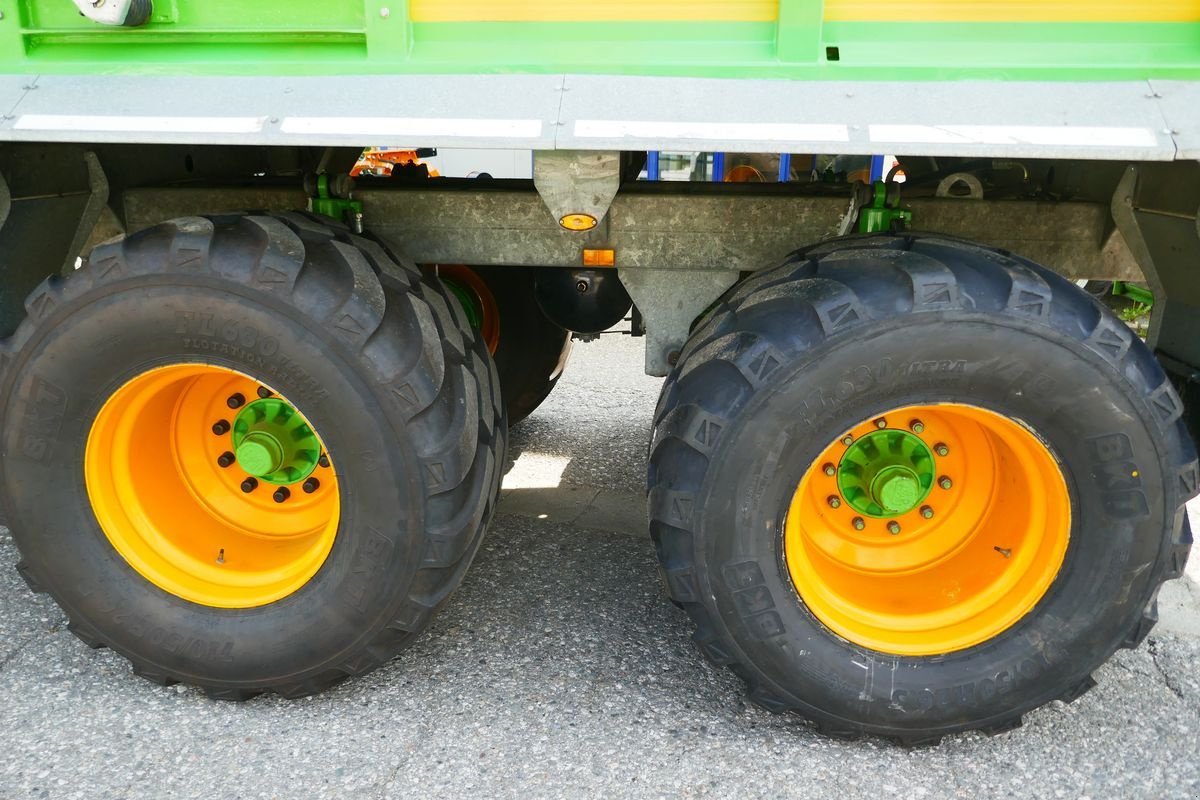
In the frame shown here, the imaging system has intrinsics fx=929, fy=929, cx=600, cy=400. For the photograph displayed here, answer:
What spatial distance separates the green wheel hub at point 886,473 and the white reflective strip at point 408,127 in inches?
50.3

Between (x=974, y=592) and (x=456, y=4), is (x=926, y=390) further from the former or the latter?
(x=456, y=4)

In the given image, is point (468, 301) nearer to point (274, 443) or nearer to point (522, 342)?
point (522, 342)

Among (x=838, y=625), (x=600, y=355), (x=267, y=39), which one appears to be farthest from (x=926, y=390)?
(x=600, y=355)

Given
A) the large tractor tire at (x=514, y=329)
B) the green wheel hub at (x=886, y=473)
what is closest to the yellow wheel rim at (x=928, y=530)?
the green wheel hub at (x=886, y=473)

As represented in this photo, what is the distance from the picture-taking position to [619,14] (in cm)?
203

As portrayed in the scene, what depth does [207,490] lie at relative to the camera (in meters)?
2.82

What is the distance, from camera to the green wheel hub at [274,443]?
260 cm

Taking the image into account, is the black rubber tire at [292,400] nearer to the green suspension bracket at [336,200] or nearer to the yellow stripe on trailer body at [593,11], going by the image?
the green suspension bracket at [336,200]

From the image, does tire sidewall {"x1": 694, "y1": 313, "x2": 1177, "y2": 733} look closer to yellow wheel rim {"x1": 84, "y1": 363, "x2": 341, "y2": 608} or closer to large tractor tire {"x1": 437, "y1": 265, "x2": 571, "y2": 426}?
yellow wheel rim {"x1": 84, "y1": 363, "x2": 341, "y2": 608}

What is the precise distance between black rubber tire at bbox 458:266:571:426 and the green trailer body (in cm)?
113

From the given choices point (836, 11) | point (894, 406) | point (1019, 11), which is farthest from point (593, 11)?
point (894, 406)

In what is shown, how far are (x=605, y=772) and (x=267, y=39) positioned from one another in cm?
191

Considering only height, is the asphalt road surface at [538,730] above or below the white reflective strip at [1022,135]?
below

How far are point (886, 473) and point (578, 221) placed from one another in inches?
42.1
